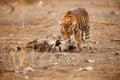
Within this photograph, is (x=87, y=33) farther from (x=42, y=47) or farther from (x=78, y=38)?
(x=42, y=47)

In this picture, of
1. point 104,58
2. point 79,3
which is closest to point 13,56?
point 104,58

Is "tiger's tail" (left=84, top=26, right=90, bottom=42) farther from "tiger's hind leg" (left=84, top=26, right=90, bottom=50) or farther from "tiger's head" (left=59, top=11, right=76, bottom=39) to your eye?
"tiger's head" (left=59, top=11, right=76, bottom=39)

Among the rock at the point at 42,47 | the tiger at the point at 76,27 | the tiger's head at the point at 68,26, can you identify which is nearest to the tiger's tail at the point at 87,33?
the tiger at the point at 76,27

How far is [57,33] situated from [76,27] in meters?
0.15

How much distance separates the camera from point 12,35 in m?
3.01

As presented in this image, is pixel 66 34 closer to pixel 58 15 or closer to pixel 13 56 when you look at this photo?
pixel 13 56

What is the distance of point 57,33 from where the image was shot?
296cm

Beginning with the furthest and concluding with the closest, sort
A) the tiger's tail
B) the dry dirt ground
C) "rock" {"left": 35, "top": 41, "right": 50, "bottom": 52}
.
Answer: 1. the tiger's tail
2. "rock" {"left": 35, "top": 41, "right": 50, "bottom": 52}
3. the dry dirt ground

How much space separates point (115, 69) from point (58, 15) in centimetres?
96

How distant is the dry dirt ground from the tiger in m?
0.07

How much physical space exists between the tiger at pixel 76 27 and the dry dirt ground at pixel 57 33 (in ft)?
0.23

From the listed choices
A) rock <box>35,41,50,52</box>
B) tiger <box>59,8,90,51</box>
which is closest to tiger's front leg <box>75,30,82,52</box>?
tiger <box>59,8,90,51</box>

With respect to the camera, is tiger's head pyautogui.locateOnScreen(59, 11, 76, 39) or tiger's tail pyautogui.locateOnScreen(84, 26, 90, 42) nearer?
tiger's head pyautogui.locateOnScreen(59, 11, 76, 39)

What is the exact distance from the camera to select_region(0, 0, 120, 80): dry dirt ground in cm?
258
